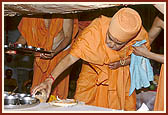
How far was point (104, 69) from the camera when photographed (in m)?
2.72

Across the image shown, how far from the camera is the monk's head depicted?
2.29 meters

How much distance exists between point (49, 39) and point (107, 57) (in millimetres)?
1058

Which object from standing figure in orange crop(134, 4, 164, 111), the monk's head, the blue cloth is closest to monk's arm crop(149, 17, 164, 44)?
standing figure in orange crop(134, 4, 164, 111)

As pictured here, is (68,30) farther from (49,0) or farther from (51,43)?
(49,0)

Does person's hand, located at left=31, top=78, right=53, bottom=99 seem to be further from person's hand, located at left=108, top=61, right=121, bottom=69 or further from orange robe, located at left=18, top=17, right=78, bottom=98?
orange robe, located at left=18, top=17, right=78, bottom=98

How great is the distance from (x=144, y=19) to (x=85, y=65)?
3606mm

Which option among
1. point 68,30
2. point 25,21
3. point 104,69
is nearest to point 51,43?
point 68,30

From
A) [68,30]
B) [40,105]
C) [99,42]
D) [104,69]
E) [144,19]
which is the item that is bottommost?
[40,105]

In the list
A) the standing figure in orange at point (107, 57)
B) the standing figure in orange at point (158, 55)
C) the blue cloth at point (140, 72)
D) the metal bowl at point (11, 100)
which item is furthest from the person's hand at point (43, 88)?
the blue cloth at point (140, 72)

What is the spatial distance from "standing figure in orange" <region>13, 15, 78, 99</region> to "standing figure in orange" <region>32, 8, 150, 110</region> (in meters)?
0.60

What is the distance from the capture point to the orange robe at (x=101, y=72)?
99.7 inches

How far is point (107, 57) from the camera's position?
267 centimetres

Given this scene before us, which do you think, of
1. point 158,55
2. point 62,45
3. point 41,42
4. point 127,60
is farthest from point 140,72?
point 41,42

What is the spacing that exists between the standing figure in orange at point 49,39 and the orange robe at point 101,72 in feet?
1.90
